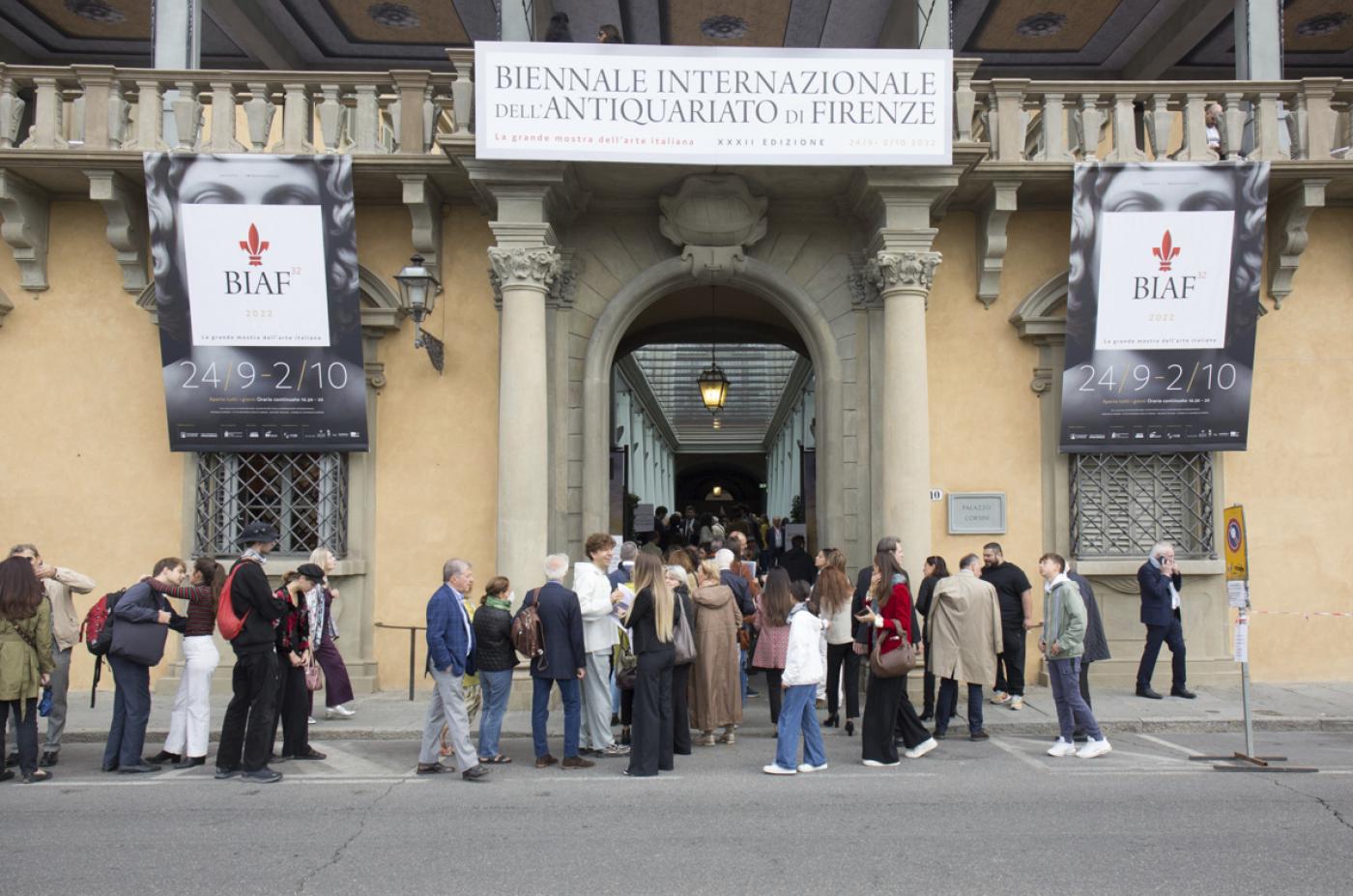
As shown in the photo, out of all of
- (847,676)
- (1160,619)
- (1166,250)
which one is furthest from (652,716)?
(1166,250)

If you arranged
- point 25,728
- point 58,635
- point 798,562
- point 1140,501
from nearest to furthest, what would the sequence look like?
1. point 25,728
2. point 58,635
3. point 1140,501
4. point 798,562

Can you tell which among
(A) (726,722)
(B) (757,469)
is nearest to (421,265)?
(A) (726,722)

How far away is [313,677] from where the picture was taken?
32.4 feet

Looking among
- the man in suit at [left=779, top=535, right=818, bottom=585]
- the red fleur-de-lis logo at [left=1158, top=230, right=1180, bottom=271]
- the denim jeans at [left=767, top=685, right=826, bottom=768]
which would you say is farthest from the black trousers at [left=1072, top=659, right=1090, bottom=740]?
the red fleur-de-lis logo at [left=1158, top=230, right=1180, bottom=271]

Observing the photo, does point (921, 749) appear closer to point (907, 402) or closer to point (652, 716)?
point (652, 716)

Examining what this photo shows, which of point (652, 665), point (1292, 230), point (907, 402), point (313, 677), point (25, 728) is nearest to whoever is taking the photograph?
point (25, 728)

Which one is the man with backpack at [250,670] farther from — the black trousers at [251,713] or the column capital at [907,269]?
the column capital at [907,269]

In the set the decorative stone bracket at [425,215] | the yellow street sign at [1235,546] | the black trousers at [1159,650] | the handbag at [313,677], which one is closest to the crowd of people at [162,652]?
the handbag at [313,677]

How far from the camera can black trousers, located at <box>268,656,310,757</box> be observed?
919 centimetres

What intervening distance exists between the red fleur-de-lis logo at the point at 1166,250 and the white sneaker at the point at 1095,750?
599 centimetres

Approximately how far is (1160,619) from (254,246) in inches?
426

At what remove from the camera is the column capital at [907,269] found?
11.9 metres

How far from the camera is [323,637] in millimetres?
10766

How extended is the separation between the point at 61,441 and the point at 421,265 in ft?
16.0
